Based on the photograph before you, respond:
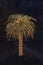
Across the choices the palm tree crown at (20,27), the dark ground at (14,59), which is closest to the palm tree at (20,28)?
the palm tree crown at (20,27)

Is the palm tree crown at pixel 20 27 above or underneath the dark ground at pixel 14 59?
above

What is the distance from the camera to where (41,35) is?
39.1 ft

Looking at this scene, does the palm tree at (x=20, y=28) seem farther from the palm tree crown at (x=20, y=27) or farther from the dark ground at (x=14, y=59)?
Result: the dark ground at (x=14, y=59)

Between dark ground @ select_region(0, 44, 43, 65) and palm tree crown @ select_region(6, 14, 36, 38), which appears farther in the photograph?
palm tree crown @ select_region(6, 14, 36, 38)

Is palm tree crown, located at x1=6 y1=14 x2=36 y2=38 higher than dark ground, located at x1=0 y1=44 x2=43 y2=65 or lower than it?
higher

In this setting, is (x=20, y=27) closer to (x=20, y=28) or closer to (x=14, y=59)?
(x=20, y=28)

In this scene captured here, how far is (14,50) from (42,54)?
34.6 inches

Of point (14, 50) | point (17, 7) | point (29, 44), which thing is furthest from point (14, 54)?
point (17, 7)

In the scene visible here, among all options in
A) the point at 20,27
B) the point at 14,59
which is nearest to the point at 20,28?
the point at 20,27

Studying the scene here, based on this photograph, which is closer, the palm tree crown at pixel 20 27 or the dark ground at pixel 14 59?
the dark ground at pixel 14 59

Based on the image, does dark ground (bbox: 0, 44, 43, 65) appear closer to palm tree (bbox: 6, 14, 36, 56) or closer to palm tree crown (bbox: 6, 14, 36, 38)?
palm tree (bbox: 6, 14, 36, 56)

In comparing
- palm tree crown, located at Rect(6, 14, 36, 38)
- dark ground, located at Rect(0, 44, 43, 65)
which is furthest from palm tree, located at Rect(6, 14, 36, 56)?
dark ground, located at Rect(0, 44, 43, 65)

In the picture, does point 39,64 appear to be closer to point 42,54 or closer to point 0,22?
point 42,54

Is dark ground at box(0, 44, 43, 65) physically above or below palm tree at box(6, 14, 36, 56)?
below
